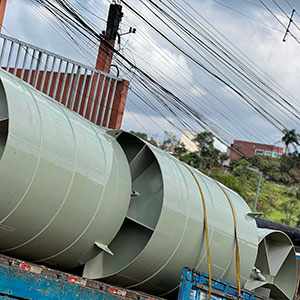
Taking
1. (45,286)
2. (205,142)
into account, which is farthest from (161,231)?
(205,142)

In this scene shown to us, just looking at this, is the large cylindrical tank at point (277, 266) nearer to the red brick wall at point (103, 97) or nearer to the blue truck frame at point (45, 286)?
the blue truck frame at point (45, 286)

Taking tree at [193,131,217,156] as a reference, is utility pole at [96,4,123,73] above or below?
below

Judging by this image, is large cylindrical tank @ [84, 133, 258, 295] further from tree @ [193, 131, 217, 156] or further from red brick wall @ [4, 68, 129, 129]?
tree @ [193, 131, 217, 156]

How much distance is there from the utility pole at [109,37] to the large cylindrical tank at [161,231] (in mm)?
7333

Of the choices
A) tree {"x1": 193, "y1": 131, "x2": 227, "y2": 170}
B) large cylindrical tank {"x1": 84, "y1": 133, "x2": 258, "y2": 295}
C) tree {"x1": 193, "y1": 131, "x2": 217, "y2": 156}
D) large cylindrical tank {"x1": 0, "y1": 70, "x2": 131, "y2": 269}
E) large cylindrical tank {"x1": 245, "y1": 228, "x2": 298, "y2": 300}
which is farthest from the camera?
tree {"x1": 193, "y1": 131, "x2": 217, "y2": 156}

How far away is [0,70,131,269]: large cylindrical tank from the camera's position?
7.38 metres

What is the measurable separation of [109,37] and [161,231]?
33.3 feet

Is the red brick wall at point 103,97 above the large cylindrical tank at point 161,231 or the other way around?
above

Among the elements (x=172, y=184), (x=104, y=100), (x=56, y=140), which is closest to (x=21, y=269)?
(x=56, y=140)

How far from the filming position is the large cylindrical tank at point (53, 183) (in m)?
7.38

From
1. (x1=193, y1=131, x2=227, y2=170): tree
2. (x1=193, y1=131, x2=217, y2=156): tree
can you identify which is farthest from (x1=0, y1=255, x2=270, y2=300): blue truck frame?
(x1=193, y1=131, x2=217, y2=156): tree

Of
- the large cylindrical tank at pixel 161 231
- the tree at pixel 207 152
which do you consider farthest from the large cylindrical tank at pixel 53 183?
the tree at pixel 207 152

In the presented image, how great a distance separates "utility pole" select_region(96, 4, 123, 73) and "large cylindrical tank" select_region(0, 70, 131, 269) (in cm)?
860

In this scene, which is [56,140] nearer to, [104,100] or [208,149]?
[104,100]
